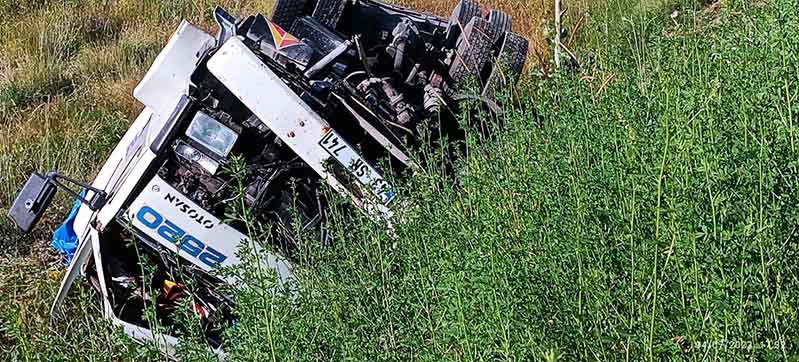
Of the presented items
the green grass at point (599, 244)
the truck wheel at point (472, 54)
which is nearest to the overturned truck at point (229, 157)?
the truck wheel at point (472, 54)

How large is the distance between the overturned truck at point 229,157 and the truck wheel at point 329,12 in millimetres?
522

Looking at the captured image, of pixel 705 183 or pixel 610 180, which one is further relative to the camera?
pixel 610 180

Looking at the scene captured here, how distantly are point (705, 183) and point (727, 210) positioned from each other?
110 millimetres

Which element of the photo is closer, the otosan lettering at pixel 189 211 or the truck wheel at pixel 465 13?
the otosan lettering at pixel 189 211

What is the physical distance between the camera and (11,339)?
5352mm

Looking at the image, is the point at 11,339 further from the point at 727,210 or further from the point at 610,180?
the point at 727,210

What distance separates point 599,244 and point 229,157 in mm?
2189

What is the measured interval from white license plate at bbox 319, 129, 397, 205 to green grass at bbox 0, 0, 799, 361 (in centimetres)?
23

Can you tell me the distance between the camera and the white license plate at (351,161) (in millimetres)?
4758

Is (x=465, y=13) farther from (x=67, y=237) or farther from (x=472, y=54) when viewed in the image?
(x=67, y=237)

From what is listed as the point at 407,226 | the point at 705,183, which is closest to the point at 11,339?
the point at 407,226

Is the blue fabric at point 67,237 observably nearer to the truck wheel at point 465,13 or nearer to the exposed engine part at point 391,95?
the exposed engine part at point 391,95

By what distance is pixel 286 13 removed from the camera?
593cm

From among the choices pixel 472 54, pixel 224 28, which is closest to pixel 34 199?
pixel 224 28
